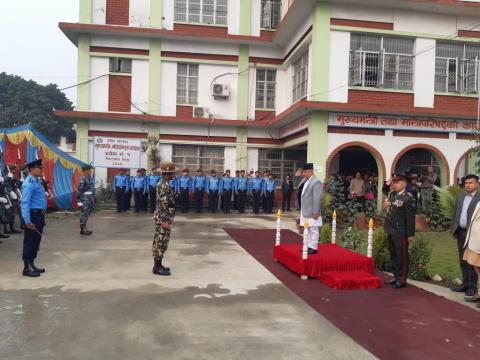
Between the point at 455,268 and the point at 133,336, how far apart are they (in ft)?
20.4

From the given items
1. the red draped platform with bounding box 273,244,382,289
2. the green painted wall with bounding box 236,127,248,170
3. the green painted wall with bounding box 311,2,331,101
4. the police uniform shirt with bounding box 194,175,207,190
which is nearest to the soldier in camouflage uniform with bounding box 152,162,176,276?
the red draped platform with bounding box 273,244,382,289

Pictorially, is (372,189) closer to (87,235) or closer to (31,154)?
(87,235)

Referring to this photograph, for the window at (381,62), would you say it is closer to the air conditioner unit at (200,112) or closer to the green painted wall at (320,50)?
the green painted wall at (320,50)

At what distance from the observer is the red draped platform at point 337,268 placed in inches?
262

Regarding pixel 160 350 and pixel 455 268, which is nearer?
pixel 160 350

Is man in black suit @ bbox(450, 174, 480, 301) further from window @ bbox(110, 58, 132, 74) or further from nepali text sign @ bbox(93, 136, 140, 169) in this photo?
window @ bbox(110, 58, 132, 74)

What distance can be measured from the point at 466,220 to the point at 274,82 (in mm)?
15116

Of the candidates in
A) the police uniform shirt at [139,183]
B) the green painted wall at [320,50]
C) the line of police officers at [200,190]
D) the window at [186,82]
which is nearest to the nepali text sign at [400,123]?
the green painted wall at [320,50]

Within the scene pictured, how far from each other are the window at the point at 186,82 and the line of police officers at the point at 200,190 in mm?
4357

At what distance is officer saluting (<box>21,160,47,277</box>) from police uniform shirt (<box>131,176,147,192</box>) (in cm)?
979

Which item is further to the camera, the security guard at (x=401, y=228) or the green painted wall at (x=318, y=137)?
the green painted wall at (x=318, y=137)

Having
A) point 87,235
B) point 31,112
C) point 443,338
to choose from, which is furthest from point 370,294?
point 31,112

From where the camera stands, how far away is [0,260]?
7.84 meters

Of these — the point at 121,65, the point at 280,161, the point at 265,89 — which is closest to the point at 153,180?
the point at 121,65
